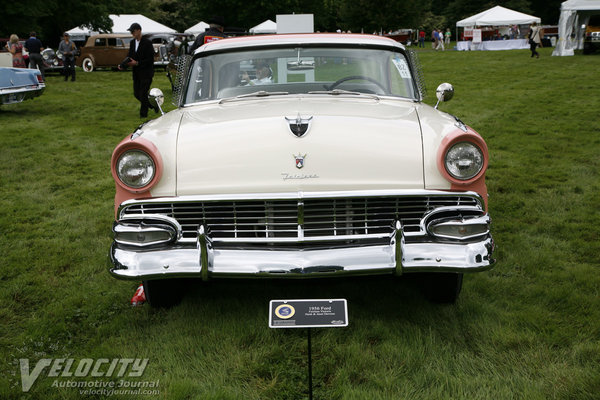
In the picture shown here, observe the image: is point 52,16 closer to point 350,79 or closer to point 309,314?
point 350,79

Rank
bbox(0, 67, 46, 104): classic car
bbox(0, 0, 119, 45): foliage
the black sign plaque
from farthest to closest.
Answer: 1. bbox(0, 0, 119, 45): foliage
2. bbox(0, 67, 46, 104): classic car
3. the black sign plaque

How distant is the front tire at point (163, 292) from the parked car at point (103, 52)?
22834mm

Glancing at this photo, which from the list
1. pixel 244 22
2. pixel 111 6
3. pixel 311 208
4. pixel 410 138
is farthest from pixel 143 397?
pixel 244 22

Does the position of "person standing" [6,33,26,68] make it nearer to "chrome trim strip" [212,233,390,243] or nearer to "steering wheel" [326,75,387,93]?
"steering wheel" [326,75,387,93]

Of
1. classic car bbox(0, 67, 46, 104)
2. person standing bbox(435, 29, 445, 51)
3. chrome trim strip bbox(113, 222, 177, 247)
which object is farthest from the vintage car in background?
chrome trim strip bbox(113, 222, 177, 247)

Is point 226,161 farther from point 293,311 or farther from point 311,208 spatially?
point 293,311

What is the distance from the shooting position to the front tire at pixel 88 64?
25.0 meters

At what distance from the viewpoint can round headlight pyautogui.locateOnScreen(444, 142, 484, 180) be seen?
9.68ft

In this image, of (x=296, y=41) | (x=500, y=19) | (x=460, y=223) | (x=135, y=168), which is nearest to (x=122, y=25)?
(x=500, y=19)

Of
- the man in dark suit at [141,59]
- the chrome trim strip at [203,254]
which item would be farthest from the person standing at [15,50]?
the chrome trim strip at [203,254]

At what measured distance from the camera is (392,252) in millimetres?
2852

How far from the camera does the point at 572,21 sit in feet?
80.1

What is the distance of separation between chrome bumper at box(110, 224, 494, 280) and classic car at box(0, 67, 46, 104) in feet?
33.3

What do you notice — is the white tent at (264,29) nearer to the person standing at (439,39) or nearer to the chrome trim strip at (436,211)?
the person standing at (439,39)
